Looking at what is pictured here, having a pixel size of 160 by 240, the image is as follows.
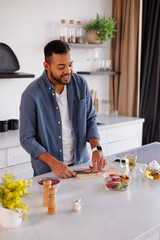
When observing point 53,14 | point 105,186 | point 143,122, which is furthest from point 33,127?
point 143,122

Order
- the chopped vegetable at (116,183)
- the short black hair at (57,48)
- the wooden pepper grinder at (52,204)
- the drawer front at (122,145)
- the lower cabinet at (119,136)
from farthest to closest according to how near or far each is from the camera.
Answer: the drawer front at (122,145) → the lower cabinet at (119,136) → the short black hair at (57,48) → the chopped vegetable at (116,183) → the wooden pepper grinder at (52,204)

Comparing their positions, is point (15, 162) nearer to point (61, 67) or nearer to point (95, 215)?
point (61, 67)

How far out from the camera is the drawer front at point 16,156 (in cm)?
294

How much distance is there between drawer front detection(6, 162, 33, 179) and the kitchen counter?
1.24 meters

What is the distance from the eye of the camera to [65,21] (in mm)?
3889

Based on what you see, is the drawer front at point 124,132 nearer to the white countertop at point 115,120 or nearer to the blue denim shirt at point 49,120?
the white countertop at point 115,120

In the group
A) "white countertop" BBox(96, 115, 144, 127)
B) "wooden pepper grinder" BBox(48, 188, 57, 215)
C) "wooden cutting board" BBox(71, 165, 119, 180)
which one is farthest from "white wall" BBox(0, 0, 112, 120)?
"wooden pepper grinder" BBox(48, 188, 57, 215)

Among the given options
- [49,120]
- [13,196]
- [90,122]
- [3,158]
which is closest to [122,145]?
[3,158]

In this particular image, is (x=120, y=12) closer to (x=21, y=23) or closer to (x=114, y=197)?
(x=21, y=23)

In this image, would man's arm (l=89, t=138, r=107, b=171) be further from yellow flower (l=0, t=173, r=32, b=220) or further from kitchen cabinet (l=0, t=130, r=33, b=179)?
kitchen cabinet (l=0, t=130, r=33, b=179)

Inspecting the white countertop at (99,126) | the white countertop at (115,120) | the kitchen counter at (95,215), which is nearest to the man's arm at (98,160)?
the kitchen counter at (95,215)

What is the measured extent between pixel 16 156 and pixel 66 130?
3.31 feet

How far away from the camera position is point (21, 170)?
3.04m

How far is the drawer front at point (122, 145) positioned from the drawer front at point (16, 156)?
1232 millimetres
